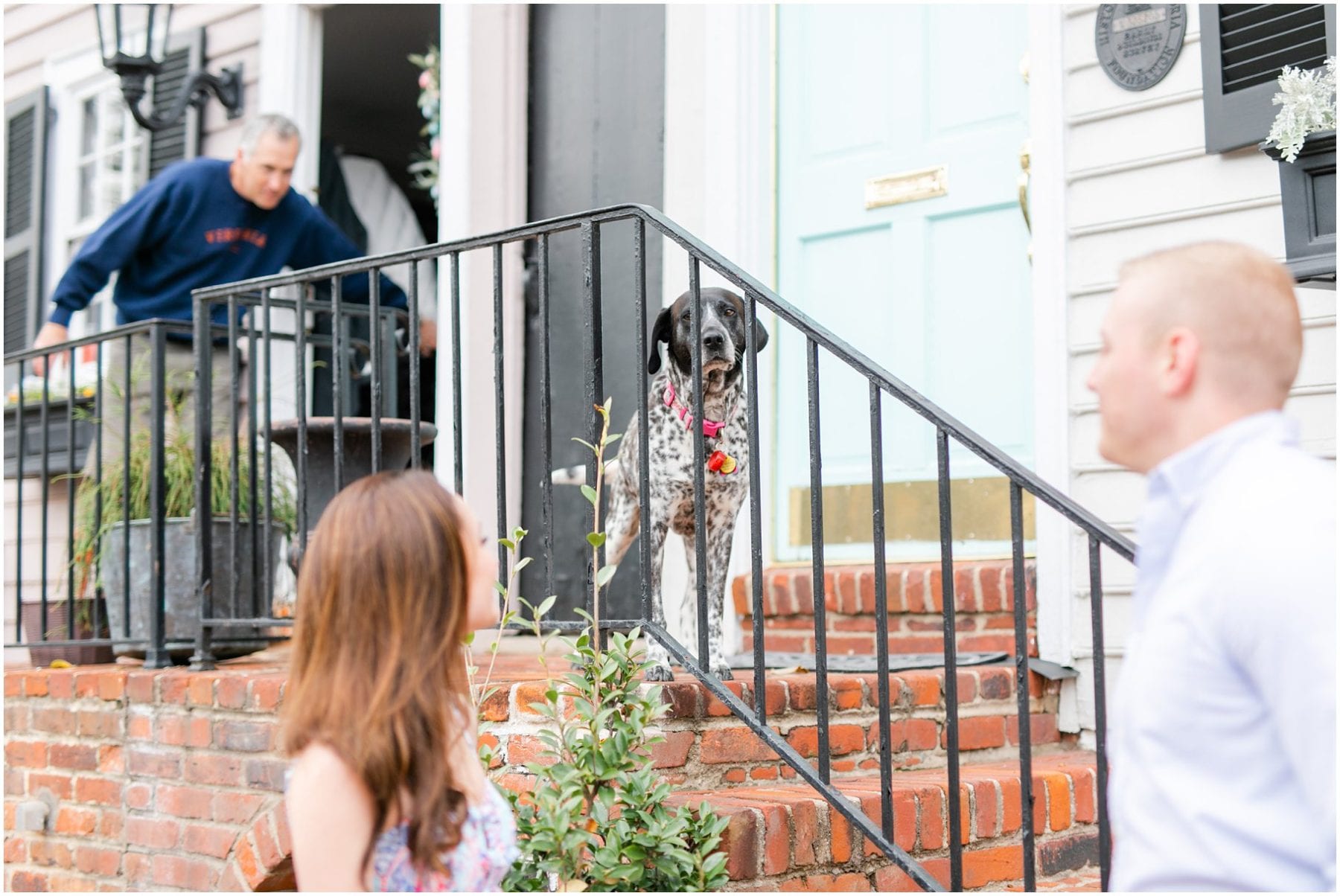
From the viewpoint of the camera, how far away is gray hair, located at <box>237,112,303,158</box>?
5.19 meters

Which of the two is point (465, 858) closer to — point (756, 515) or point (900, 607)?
point (756, 515)

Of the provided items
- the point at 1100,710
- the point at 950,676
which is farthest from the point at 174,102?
the point at 1100,710

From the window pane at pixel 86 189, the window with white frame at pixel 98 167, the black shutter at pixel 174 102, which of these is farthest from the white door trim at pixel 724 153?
the window pane at pixel 86 189

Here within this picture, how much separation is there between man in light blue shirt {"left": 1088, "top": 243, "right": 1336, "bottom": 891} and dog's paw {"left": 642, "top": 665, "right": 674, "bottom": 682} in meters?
1.70

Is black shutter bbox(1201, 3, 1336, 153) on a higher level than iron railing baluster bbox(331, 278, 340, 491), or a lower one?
higher

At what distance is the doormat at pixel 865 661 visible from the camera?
145 inches

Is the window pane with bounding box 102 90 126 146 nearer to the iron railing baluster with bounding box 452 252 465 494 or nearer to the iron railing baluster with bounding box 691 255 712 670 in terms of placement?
the iron railing baluster with bounding box 452 252 465 494

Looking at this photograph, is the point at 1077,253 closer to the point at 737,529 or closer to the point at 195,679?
the point at 737,529

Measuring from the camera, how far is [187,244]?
17.4ft

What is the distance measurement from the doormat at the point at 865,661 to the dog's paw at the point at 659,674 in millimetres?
471

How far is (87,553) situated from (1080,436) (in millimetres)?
3174

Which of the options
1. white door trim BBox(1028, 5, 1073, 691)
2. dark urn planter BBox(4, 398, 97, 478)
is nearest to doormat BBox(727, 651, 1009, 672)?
white door trim BBox(1028, 5, 1073, 691)

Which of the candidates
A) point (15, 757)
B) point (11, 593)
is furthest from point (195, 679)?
point (11, 593)

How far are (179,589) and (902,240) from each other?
96.6 inches
